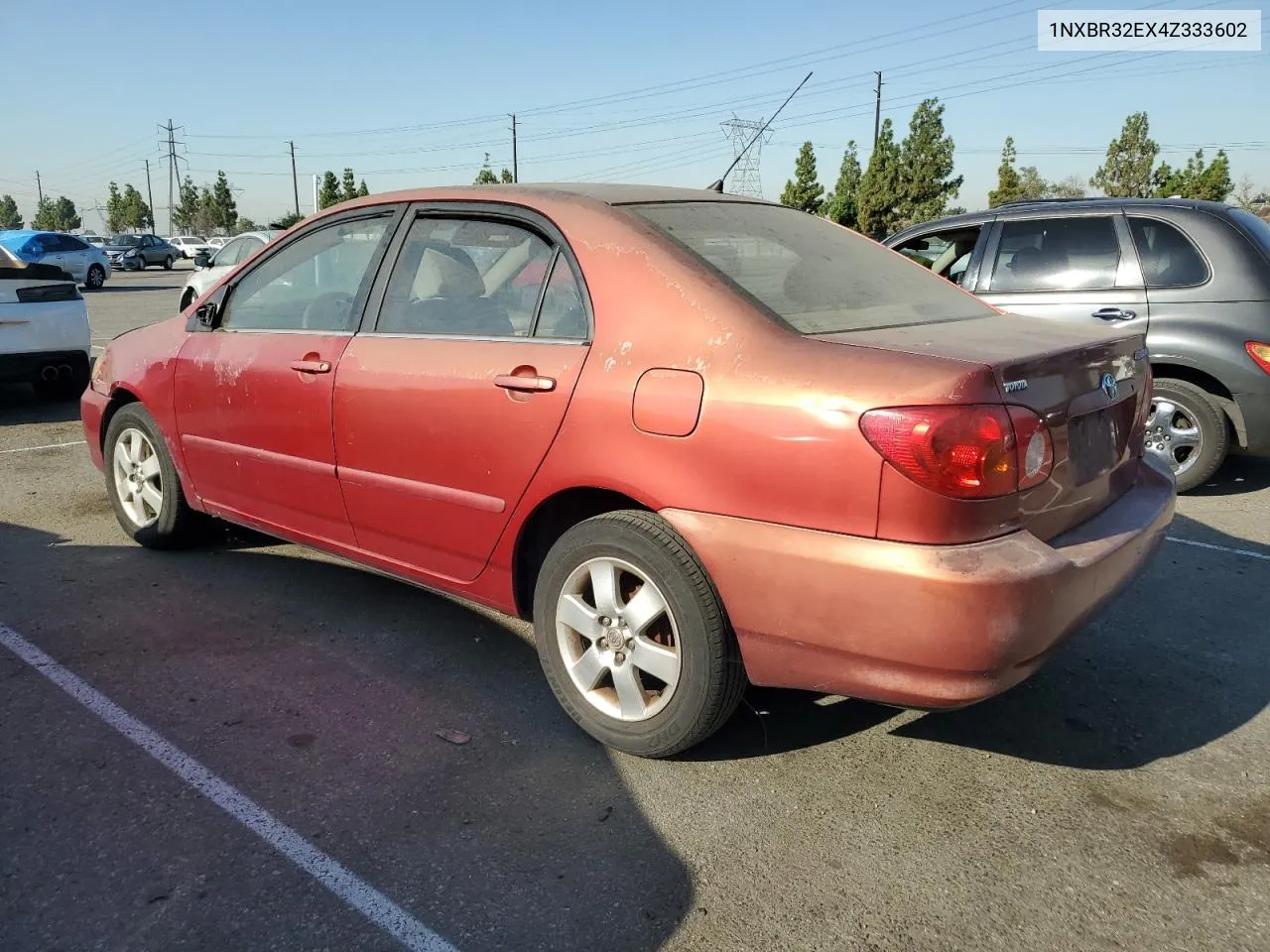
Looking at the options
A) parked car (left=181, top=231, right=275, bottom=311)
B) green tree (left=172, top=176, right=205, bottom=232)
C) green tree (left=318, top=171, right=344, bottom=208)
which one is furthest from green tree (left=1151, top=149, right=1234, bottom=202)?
green tree (left=172, top=176, right=205, bottom=232)

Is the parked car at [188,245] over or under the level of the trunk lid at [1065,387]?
over

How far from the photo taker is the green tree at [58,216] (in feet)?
344

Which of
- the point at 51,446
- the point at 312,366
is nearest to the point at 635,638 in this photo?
the point at 312,366

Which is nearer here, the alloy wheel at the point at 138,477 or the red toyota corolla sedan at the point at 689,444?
the red toyota corolla sedan at the point at 689,444

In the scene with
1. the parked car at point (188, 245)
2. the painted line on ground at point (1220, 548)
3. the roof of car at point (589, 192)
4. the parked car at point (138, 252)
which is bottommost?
the painted line on ground at point (1220, 548)

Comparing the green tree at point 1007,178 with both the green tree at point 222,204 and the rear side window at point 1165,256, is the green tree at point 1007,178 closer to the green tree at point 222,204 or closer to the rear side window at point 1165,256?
the rear side window at point 1165,256

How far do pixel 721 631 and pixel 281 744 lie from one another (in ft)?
4.59

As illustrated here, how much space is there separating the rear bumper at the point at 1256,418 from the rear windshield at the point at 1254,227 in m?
0.81

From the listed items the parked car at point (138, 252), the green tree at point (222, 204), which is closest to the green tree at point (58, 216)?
→ the green tree at point (222, 204)

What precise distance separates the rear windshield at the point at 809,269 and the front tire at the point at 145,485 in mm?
2709

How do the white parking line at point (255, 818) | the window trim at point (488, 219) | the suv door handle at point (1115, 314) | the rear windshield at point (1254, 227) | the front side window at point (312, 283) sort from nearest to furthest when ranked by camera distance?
the white parking line at point (255, 818)
the window trim at point (488, 219)
the front side window at point (312, 283)
the rear windshield at point (1254, 227)
the suv door handle at point (1115, 314)

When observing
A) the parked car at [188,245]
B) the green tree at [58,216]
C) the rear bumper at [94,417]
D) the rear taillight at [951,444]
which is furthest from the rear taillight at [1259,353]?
the green tree at [58,216]

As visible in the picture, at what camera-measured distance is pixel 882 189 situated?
39.3 metres

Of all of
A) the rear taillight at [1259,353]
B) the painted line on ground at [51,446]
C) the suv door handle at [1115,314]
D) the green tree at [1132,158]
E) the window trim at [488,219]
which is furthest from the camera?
the green tree at [1132,158]
